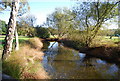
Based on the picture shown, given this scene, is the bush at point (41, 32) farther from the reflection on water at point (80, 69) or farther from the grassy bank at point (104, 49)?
the reflection on water at point (80, 69)

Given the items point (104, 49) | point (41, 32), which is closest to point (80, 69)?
point (104, 49)

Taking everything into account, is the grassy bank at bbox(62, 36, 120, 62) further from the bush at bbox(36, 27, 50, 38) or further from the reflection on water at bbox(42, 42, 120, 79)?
the bush at bbox(36, 27, 50, 38)

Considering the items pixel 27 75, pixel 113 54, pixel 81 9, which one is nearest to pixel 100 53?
pixel 113 54

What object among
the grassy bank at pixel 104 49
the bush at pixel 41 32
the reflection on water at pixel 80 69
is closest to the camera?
the reflection on water at pixel 80 69

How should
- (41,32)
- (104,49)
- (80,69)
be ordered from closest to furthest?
1. (80,69)
2. (104,49)
3. (41,32)

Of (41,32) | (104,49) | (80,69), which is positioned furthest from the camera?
(41,32)

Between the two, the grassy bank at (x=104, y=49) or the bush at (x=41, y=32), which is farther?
the bush at (x=41, y=32)

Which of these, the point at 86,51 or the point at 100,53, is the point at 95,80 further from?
the point at 86,51

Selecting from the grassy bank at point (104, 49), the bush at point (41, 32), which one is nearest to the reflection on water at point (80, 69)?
the grassy bank at point (104, 49)

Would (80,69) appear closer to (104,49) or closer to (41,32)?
(104,49)

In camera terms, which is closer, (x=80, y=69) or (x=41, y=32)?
(x=80, y=69)

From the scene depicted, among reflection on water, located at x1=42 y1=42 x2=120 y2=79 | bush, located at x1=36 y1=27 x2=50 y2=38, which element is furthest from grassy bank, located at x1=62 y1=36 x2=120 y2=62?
bush, located at x1=36 y1=27 x2=50 y2=38

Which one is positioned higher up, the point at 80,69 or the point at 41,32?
the point at 41,32

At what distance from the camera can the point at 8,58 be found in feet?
16.9
